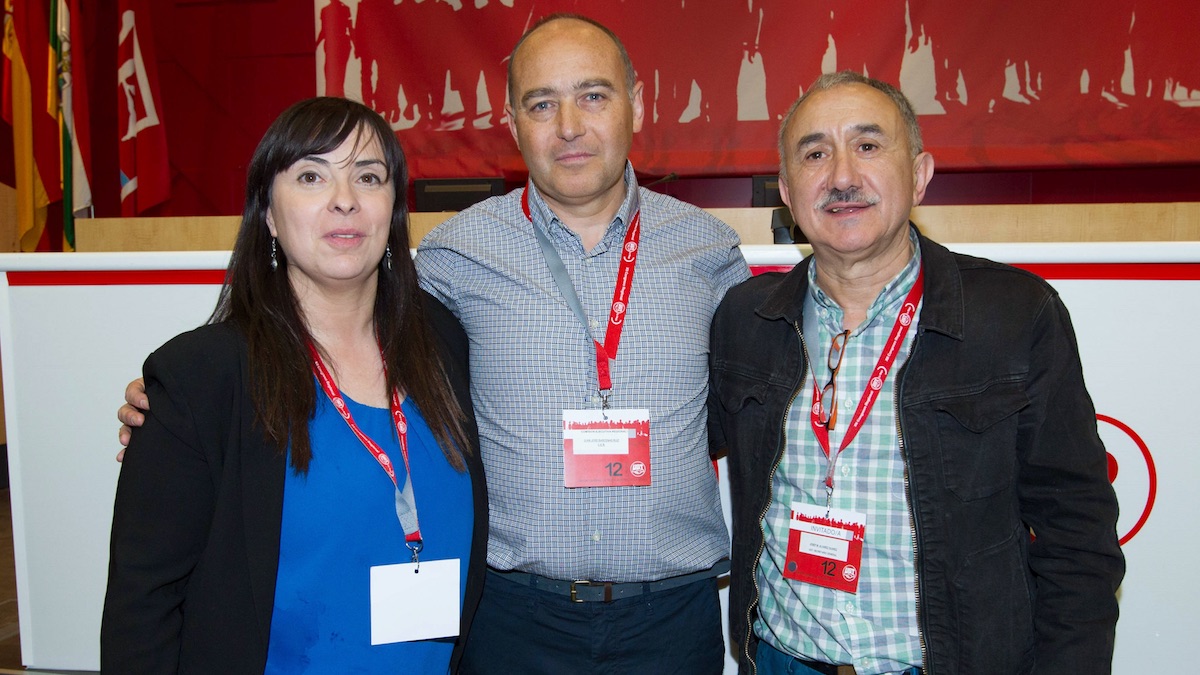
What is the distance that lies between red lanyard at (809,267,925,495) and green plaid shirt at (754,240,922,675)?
0.01m

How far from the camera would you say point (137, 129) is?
4590mm

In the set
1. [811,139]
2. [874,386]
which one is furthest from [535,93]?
[874,386]

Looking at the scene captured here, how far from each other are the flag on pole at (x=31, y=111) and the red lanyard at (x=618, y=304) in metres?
4.16

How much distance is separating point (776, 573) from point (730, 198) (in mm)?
3228

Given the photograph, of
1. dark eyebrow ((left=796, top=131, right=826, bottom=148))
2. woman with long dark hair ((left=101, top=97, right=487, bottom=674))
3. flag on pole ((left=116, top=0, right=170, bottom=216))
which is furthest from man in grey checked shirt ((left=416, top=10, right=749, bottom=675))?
flag on pole ((left=116, top=0, right=170, bottom=216))

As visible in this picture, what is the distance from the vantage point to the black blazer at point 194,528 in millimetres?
1259

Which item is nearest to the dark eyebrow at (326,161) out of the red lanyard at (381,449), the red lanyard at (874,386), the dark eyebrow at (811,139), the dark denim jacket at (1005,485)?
the red lanyard at (381,449)

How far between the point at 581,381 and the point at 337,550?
58 cm

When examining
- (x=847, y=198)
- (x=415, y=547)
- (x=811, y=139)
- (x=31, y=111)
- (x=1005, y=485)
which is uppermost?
(x=31, y=111)

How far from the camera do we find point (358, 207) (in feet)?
4.76

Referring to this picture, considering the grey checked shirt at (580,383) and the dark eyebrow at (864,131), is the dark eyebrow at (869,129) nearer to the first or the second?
the dark eyebrow at (864,131)

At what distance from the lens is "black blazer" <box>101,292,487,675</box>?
1.26m

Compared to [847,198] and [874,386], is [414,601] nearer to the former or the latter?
[874,386]

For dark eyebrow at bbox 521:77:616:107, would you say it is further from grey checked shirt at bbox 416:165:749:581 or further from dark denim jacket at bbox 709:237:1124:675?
dark denim jacket at bbox 709:237:1124:675
